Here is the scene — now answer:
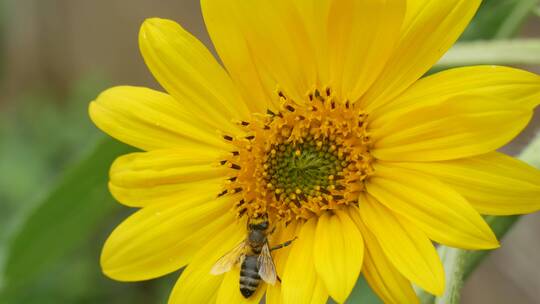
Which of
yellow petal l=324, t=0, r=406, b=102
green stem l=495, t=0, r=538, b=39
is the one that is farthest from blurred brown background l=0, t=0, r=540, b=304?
yellow petal l=324, t=0, r=406, b=102

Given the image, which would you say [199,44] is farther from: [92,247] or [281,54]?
[92,247]

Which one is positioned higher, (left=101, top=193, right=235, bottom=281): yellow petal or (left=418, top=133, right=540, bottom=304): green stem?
(left=101, top=193, right=235, bottom=281): yellow petal

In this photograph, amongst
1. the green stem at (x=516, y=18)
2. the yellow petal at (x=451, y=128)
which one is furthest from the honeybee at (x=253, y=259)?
the green stem at (x=516, y=18)

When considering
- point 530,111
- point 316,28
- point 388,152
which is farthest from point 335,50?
point 530,111

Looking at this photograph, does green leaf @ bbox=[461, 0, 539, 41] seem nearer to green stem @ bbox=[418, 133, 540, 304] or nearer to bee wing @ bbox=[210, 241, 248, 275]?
green stem @ bbox=[418, 133, 540, 304]

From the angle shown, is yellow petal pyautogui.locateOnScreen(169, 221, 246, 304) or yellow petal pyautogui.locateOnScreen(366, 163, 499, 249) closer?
yellow petal pyautogui.locateOnScreen(366, 163, 499, 249)

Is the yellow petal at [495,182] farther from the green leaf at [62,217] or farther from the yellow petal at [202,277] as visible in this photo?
the green leaf at [62,217]
